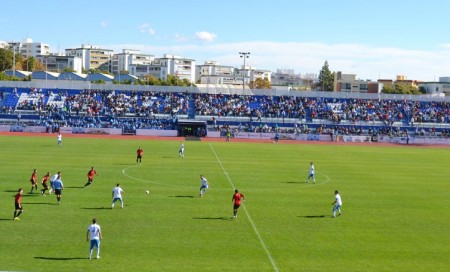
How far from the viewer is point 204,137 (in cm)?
7519

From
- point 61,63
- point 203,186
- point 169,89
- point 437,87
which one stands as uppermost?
point 61,63

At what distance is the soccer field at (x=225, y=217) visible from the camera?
19.0 m

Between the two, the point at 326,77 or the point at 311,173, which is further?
the point at 326,77

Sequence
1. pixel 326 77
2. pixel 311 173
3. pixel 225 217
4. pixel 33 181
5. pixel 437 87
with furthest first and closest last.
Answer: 1. pixel 326 77
2. pixel 437 87
3. pixel 311 173
4. pixel 33 181
5. pixel 225 217

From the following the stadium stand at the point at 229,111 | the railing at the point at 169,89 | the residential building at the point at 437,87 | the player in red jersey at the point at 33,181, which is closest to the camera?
the player in red jersey at the point at 33,181

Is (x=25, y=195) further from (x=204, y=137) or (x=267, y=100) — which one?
(x=267, y=100)

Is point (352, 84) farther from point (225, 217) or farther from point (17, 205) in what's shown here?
point (17, 205)

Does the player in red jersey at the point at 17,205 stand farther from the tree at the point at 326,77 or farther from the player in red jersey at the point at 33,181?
the tree at the point at 326,77

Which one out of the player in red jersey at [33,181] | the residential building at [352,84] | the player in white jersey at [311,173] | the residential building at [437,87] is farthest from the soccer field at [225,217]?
the residential building at [437,87]

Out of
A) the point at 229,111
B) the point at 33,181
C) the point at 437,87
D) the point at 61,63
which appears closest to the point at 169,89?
the point at 229,111

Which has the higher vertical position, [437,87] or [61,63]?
[61,63]

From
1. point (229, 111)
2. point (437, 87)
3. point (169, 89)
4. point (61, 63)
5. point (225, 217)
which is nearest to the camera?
point (225, 217)

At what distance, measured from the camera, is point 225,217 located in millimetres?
25500

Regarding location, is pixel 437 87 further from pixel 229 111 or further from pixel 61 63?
pixel 61 63
